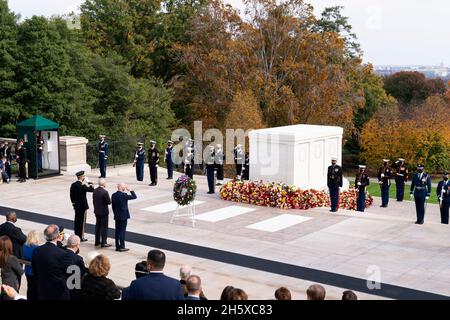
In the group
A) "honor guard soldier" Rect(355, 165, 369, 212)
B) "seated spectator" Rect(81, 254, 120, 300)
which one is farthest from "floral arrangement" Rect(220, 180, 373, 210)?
"seated spectator" Rect(81, 254, 120, 300)

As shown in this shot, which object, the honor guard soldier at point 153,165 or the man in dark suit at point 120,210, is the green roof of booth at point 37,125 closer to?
the honor guard soldier at point 153,165

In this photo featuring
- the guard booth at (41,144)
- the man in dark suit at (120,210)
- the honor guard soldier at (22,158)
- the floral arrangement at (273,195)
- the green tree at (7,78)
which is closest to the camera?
the man in dark suit at (120,210)

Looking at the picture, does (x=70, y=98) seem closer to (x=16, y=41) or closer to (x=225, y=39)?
(x=16, y=41)

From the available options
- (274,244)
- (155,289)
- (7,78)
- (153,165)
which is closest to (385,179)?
(153,165)

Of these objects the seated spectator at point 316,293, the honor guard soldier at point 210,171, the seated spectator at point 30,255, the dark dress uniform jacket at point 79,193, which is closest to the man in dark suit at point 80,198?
the dark dress uniform jacket at point 79,193

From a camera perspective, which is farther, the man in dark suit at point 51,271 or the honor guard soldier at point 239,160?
the honor guard soldier at point 239,160

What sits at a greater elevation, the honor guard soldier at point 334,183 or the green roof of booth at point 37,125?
the green roof of booth at point 37,125

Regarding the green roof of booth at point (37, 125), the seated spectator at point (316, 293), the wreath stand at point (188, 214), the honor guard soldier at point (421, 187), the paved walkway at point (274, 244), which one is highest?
the green roof of booth at point (37, 125)

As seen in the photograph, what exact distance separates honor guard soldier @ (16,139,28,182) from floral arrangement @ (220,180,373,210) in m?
6.90

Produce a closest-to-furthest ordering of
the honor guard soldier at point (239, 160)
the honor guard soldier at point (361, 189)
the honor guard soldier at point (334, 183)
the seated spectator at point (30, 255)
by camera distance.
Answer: the seated spectator at point (30, 255)
the honor guard soldier at point (334, 183)
the honor guard soldier at point (361, 189)
the honor guard soldier at point (239, 160)

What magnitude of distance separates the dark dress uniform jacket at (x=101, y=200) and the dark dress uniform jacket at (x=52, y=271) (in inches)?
202

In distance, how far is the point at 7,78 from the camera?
30.5 m

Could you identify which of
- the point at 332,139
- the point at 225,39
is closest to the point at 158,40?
the point at 225,39

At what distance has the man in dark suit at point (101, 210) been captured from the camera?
43.1 feet
